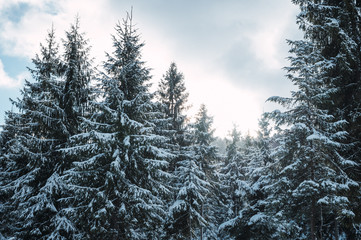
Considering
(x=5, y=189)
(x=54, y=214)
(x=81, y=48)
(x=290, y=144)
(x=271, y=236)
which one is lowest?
(x=271, y=236)

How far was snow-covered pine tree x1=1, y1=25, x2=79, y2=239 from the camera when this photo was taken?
1207 cm

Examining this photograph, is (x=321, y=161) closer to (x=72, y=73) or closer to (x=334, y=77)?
(x=334, y=77)

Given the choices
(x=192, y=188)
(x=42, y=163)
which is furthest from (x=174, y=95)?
(x=42, y=163)

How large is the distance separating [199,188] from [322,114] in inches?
386

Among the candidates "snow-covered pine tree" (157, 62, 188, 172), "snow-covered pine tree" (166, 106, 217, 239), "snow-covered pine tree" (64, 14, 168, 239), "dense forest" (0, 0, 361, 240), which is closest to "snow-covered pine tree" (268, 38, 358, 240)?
"dense forest" (0, 0, 361, 240)

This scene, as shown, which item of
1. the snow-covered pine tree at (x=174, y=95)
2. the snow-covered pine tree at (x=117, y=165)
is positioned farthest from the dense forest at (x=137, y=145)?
the snow-covered pine tree at (x=174, y=95)

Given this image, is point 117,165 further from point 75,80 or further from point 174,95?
point 174,95

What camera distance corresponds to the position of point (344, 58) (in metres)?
11.2

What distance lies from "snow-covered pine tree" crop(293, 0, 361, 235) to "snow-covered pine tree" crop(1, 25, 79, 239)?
51.8 feet

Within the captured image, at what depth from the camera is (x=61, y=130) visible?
45.5 feet

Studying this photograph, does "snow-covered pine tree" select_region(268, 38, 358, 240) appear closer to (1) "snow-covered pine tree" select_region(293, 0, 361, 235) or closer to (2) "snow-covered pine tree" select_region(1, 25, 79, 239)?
(1) "snow-covered pine tree" select_region(293, 0, 361, 235)

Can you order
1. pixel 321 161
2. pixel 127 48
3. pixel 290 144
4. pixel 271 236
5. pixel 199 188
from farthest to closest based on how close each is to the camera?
pixel 271 236
pixel 199 188
pixel 127 48
pixel 290 144
pixel 321 161

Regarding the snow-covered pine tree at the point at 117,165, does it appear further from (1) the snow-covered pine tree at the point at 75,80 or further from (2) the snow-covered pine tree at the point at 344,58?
(2) the snow-covered pine tree at the point at 344,58

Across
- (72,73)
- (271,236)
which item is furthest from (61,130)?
(271,236)
